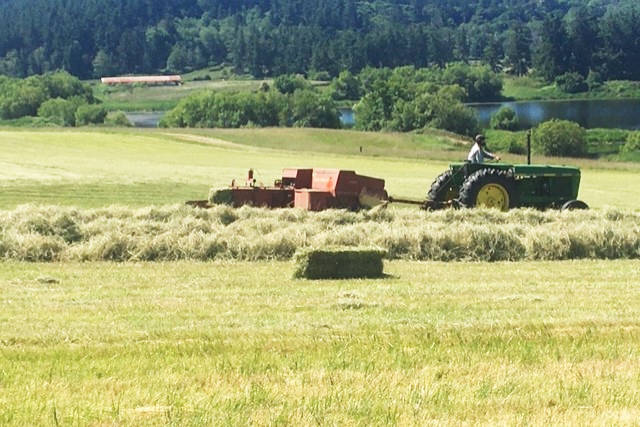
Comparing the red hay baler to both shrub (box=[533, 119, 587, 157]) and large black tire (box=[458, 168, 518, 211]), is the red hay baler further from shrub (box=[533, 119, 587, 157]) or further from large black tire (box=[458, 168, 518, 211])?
shrub (box=[533, 119, 587, 157])

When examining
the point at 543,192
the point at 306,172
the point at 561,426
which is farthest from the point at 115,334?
the point at 543,192

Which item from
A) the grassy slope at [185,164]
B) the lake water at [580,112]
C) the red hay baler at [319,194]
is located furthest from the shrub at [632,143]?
the red hay baler at [319,194]

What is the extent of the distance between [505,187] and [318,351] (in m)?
15.2

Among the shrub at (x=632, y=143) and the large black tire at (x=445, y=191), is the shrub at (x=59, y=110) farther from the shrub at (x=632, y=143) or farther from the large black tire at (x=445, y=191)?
the large black tire at (x=445, y=191)

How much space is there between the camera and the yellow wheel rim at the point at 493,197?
2370 centimetres

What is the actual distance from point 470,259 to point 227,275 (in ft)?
15.3

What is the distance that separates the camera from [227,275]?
15359 mm

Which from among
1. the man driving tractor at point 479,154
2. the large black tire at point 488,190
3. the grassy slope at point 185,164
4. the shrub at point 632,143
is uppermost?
the man driving tractor at point 479,154

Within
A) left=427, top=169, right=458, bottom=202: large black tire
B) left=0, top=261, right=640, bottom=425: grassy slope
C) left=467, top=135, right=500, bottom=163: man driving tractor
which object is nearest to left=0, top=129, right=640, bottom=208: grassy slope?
left=427, top=169, right=458, bottom=202: large black tire

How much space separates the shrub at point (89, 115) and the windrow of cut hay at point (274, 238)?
10834cm

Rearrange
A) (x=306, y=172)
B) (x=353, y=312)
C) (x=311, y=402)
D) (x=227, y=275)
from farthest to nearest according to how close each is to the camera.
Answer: (x=306, y=172)
(x=227, y=275)
(x=353, y=312)
(x=311, y=402)

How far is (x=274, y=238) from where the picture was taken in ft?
59.6

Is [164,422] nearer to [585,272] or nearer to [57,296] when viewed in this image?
[57,296]

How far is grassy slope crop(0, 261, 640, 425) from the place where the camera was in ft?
24.8
